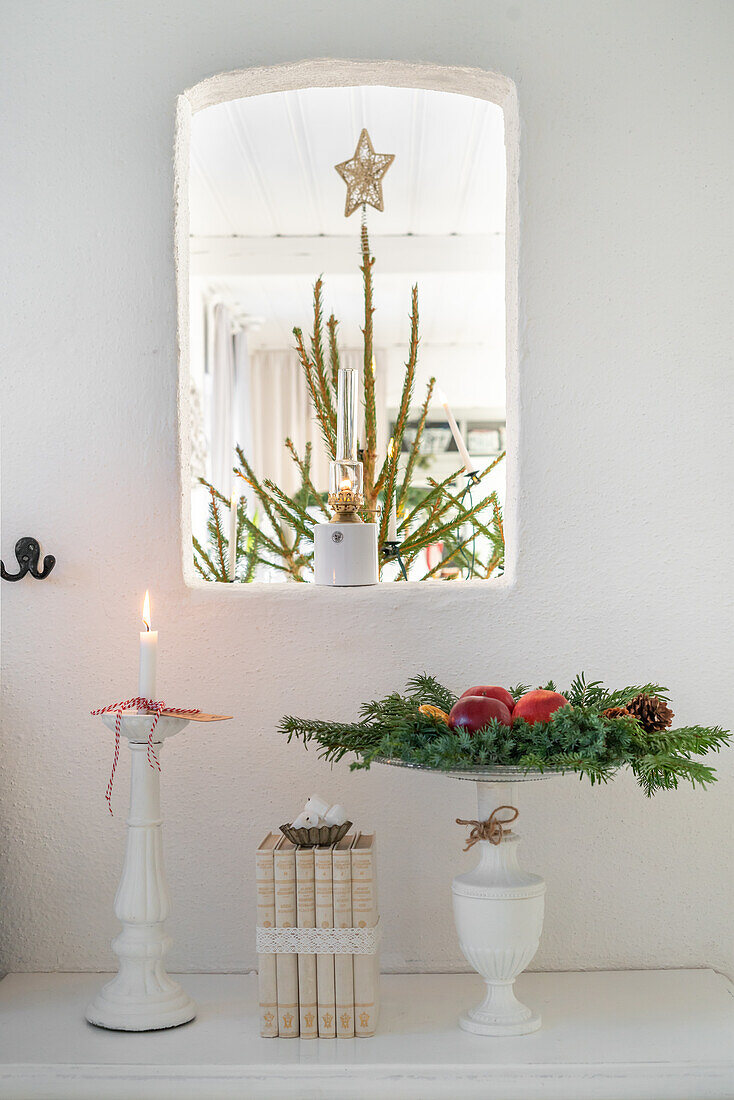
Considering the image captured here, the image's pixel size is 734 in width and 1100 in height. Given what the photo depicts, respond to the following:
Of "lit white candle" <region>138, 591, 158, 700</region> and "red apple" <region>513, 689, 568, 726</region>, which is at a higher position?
"lit white candle" <region>138, 591, 158, 700</region>

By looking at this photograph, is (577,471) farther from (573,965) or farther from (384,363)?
(384,363)

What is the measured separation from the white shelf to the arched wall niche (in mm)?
545

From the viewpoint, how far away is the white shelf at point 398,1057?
3.40 feet

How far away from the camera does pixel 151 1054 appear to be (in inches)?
42.4

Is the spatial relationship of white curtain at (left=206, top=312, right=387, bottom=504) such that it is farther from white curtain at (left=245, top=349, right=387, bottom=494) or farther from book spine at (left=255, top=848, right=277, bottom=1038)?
book spine at (left=255, top=848, right=277, bottom=1038)

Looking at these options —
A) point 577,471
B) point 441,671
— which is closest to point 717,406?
point 577,471

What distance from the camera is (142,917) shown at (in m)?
1.16

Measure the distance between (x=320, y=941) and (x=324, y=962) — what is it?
2 centimetres

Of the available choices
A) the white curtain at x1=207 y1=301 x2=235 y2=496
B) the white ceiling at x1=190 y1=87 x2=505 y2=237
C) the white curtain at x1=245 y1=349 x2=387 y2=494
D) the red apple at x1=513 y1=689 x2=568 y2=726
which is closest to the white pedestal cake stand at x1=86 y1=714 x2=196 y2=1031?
the red apple at x1=513 y1=689 x2=568 y2=726

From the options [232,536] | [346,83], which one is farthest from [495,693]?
[346,83]

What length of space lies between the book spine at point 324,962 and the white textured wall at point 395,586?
0.25 meters

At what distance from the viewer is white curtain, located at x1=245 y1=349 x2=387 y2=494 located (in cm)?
497

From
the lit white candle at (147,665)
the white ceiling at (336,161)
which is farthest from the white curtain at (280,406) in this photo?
the lit white candle at (147,665)

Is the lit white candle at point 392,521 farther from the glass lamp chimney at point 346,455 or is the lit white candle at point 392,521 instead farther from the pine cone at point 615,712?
the pine cone at point 615,712
